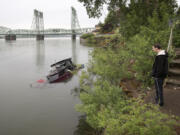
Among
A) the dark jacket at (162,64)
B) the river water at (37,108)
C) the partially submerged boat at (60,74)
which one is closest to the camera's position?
the dark jacket at (162,64)

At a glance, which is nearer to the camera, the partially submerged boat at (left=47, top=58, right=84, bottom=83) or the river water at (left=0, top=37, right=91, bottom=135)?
the river water at (left=0, top=37, right=91, bottom=135)

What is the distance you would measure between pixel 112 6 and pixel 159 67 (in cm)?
1270

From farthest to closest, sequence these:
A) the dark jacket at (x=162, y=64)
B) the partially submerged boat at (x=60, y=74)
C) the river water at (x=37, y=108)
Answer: the partially submerged boat at (x=60, y=74) < the river water at (x=37, y=108) < the dark jacket at (x=162, y=64)

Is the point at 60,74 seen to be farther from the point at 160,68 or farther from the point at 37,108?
the point at 160,68

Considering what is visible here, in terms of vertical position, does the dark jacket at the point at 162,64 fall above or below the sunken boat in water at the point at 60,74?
above

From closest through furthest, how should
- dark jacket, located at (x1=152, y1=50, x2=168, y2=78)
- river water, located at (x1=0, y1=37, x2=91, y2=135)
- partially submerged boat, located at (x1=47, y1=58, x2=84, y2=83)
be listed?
dark jacket, located at (x1=152, y1=50, x2=168, y2=78)
river water, located at (x1=0, y1=37, x2=91, y2=135)
partially submerged boat, located at (x1=47, y1=58, x2=84, y2=83)

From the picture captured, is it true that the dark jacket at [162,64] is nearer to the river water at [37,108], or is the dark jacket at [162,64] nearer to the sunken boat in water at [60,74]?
the river water at [37,108]

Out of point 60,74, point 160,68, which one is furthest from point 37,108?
point 160,68

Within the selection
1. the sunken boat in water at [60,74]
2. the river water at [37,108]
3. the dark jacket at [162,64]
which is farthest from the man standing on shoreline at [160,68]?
the sunken boat in water at [60,74]

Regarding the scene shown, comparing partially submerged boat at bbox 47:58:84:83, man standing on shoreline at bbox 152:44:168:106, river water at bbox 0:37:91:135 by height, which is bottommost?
river water at bbox 0:37:91:135

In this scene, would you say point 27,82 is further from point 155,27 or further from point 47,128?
point 155,27

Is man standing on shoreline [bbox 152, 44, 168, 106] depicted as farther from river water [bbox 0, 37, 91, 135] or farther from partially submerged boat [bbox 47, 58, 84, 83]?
partially submerged boat [bbox 47, 58, 84, 83]

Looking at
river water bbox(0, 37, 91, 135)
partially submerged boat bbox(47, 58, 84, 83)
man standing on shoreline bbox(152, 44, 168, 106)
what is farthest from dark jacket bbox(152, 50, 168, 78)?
partially submerged boat bbox(47, 58, 84, 83)

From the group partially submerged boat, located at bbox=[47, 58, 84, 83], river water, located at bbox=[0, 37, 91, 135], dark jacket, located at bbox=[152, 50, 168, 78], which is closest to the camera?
dark jacket, located at bbox=[152, 50, 168, 78]
